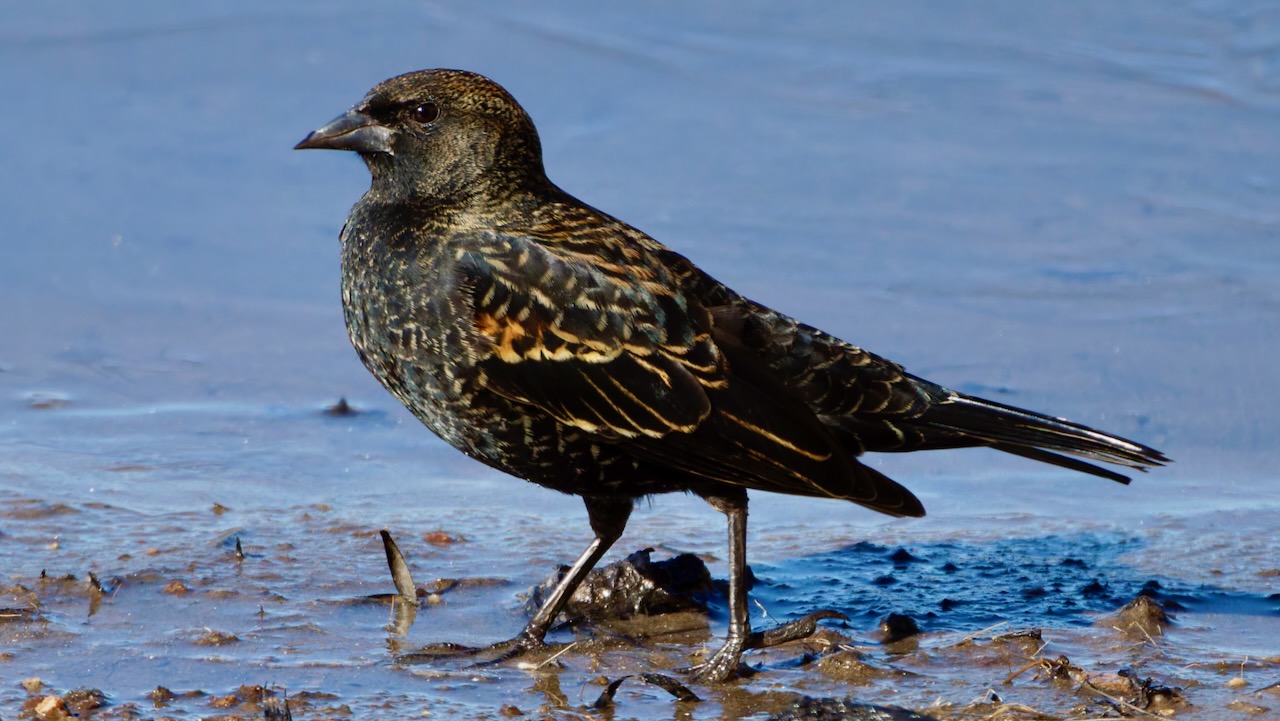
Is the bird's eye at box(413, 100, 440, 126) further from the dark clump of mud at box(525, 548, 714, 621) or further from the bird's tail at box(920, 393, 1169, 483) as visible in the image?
the bird's tail at box(920, 393, 1169, 483)

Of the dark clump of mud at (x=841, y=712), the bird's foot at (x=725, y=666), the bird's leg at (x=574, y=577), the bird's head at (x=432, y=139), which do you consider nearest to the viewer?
the dark clump of mud at (x=841, y=712)

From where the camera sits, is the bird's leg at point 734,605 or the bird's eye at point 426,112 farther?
the bird's eye at point 426,112

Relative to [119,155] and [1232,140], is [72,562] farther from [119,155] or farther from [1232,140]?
[1232,140]

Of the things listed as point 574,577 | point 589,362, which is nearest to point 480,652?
point 574,577

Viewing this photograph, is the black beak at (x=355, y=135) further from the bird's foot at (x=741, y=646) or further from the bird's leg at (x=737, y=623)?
the bird's foot at (x=741, y=646)

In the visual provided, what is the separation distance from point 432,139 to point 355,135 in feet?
0.84

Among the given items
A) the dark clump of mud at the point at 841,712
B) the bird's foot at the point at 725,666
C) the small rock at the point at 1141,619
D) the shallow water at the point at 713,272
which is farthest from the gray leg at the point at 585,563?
the small rock at the point at 1141,619

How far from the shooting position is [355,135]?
588cm

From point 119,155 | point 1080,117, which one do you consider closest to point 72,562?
point 119,155

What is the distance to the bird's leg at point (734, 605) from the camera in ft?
17.1

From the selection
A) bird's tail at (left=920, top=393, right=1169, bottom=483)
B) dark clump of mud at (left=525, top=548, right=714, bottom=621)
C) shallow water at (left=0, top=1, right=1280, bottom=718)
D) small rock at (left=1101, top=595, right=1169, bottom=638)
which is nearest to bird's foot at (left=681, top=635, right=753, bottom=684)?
shallow water at (left=0, top=1, right=1280, bottom=718)

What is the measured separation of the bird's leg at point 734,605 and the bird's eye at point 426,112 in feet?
5.03

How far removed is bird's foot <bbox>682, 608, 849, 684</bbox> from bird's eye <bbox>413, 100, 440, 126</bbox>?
1.94 meters

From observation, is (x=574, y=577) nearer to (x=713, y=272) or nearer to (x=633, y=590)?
(x=633, y=590)
